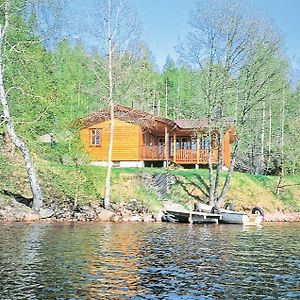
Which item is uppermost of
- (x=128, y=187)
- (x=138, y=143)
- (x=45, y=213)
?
(x=138, y=143)

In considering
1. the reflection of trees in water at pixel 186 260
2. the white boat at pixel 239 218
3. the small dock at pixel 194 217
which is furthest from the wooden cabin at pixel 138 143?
the reflection of trees in water at pixel 186 260

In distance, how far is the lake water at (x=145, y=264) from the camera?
38.0ft

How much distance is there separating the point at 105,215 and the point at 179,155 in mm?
13777

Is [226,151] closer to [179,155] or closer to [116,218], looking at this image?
[179,155]

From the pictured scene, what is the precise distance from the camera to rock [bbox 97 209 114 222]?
30328 millimetres

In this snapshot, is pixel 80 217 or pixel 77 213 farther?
pixel 77 213

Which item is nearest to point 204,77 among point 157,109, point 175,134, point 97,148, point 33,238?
point 175,134

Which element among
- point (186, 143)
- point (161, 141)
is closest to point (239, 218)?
point (186, 143)

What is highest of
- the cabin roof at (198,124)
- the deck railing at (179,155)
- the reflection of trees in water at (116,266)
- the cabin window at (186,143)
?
the cabin roof at (198,124)

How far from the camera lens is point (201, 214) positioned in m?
30.5

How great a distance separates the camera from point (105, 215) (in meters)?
30.6

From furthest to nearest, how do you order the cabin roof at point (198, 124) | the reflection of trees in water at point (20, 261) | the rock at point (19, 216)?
the cabin roof at point (198, 124) < the rock at point (19, 216) < the reflection of trees in water at point (20, 261)

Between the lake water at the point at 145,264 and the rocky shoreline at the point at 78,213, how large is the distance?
4191 mm

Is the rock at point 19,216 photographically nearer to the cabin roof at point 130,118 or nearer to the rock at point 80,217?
the rock at point 80,217
